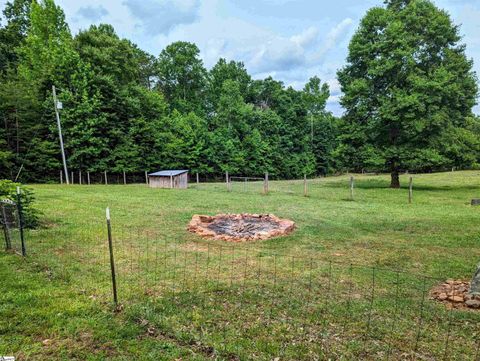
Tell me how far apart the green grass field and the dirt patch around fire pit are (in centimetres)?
22

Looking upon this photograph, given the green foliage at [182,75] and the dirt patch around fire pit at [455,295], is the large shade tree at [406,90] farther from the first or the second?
the green foliage at [182,75]

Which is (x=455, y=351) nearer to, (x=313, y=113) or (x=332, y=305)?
(x=332, y=305)

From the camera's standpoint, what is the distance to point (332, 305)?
4.89 metres

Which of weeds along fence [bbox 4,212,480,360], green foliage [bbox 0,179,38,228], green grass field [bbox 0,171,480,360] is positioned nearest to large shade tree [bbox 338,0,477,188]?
green grass field [bbox 0,171,480,360]

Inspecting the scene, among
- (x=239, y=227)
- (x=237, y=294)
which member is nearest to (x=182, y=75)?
(x=239, y=227)

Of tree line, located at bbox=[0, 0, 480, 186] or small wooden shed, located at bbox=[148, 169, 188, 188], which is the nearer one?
tree line, located at bbox=[0, 0, 480, 186]

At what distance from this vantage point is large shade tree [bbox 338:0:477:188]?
2034 cm

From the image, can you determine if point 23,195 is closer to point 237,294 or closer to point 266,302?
point 237,294

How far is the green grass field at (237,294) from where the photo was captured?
3.71 metres

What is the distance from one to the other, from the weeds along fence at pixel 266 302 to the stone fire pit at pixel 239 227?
133 centimetres

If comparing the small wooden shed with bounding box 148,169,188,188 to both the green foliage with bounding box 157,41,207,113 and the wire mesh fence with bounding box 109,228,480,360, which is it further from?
the green foliage with bounding box 157,41,207,113

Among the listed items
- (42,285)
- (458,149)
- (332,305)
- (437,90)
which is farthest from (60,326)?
(458,149)

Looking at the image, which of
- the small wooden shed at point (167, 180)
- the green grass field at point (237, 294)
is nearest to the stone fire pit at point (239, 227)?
the green grass field at point (237, 294)

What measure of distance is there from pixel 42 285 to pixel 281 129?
39389 mm
